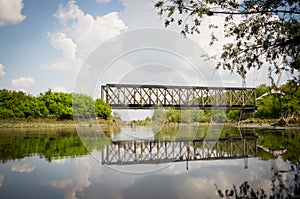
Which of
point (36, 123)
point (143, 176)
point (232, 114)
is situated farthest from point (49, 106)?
point (143, 176)

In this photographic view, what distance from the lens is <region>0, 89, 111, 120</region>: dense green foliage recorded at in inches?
2061

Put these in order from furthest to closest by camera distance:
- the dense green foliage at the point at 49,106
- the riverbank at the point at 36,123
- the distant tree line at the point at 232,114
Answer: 1. the dense green foliage at the point at 49,106
2. the riverbank at the point at 36,123
3. the distant tree line at the point at 232,114

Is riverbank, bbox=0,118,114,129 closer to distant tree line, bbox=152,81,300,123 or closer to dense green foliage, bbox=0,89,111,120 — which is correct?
dense green foliage, bbox=0,89,111,120

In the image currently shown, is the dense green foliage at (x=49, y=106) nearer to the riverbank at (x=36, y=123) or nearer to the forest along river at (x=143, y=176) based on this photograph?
the riverbank at (x=36, y=123)

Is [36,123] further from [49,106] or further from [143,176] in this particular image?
[143,176]

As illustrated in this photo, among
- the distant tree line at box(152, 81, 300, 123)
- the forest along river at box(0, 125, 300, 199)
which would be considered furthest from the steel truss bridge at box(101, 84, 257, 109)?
the forest along river at box(0, 125, 300, 199)

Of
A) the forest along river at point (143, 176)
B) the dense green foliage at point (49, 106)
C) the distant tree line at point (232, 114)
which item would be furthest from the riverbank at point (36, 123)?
the forest along river at point (143, 176)

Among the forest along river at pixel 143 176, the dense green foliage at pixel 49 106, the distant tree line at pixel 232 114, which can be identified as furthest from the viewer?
the dense green foliage at pixel 49 106

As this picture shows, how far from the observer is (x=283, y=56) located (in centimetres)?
754

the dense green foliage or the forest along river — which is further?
the dense green foliage

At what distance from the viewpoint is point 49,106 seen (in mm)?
56156

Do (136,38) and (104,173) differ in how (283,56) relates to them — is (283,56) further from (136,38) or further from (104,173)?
(136,38)

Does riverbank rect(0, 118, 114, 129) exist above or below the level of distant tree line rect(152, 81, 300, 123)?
below

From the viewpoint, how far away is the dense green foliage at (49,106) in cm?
5234
